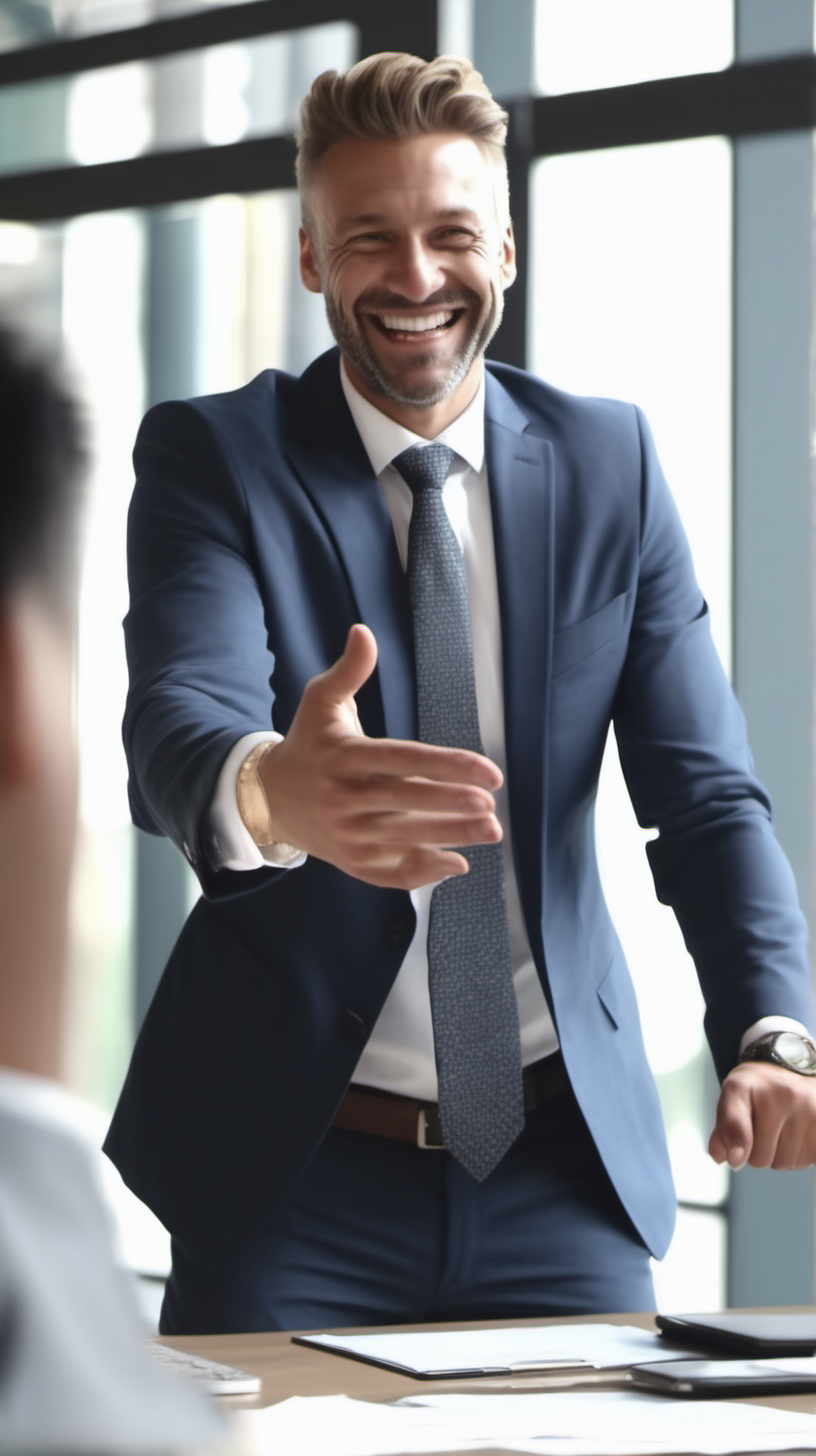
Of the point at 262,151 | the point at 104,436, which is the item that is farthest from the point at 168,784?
the point at 262,151

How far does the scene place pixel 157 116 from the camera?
429 cm

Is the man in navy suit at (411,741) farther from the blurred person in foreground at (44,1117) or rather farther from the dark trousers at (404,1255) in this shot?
the blurred person in foreground at (44,1117)

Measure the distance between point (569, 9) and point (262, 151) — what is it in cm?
88

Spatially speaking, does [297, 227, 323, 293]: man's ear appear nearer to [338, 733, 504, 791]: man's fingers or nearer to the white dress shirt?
the white dress shirt

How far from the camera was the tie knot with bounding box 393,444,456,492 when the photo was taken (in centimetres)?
190

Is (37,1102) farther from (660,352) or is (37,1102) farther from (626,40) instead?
(626,40)

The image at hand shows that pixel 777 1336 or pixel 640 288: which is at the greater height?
pixel 640 288

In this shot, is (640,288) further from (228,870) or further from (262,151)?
(228,870)

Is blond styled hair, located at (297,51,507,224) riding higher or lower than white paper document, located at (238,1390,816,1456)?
higher

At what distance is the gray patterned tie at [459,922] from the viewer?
5.40 ft

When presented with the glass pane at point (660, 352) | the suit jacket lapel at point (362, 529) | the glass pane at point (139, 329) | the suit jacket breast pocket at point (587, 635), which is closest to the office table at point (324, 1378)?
the suit jacket lapel at point (362, 529)

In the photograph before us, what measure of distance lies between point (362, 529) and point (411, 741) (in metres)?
0.48

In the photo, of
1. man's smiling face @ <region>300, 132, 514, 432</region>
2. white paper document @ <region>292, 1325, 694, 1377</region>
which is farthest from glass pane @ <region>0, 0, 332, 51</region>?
white paper document @ <region>292, 1325, 694, 1377</region>

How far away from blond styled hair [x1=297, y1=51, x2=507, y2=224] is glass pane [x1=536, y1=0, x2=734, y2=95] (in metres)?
1.68
